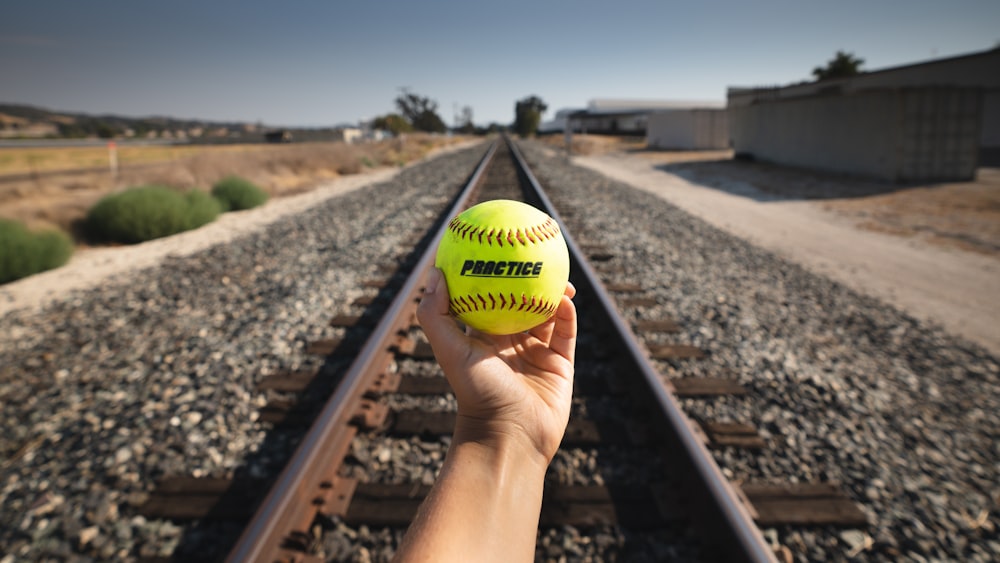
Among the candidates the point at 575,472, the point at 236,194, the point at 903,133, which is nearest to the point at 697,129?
the point at 903,133

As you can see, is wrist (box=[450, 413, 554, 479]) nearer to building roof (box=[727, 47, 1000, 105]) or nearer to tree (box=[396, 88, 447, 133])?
building roof (box=[727, 47, 1000, 105])

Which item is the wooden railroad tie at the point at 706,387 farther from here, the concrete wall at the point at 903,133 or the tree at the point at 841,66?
the tree at the point at 841,66

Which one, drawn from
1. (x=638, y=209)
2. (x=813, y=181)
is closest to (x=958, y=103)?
(x=813, y=181)

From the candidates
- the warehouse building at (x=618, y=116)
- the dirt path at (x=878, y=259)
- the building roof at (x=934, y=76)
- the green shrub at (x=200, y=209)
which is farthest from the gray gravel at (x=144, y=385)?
the warehouse building at (x=618, y=116)

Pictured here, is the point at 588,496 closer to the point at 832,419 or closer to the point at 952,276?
the point at 832,419

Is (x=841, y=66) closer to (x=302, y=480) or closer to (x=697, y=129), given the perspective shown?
(x=697, y=129)

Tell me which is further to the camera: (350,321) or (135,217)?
(135,217)

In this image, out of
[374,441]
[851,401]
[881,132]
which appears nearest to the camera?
[374,441]
